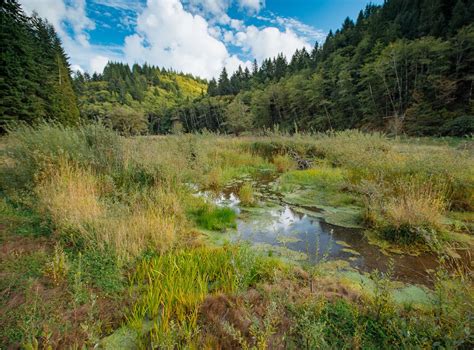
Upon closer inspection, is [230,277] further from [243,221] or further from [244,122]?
[244,122]

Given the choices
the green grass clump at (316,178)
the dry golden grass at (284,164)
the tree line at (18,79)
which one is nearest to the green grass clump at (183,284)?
the green grass clump at (316,178)

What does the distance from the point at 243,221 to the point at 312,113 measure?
40.6m

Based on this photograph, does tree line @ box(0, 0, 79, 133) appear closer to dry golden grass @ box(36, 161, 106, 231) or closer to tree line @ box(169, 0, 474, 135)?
dry golden grass @ box(36, 161, 106, 231)

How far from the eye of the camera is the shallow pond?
3.06 m

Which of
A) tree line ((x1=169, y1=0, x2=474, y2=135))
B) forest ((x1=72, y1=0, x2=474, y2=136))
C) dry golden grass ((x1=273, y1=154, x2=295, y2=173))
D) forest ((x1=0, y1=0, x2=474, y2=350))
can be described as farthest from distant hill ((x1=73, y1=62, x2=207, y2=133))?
forest ((x1=0, y1=0, x2=474, y2=350))

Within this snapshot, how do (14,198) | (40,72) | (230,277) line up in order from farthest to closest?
(40,72) → (14,198) → (230,277)

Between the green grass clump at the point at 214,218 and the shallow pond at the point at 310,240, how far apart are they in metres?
0.22

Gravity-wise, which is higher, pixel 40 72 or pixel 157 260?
pixel 40 72

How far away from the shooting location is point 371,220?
4363 millimetres

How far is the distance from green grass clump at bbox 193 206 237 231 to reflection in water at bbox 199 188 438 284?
0.78 feet

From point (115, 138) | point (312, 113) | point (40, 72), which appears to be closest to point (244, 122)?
point (312, 113)

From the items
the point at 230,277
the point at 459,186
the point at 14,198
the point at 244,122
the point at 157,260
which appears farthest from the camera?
the point at 244,122

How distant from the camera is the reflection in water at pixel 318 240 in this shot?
120 inches

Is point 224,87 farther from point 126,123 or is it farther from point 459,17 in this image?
point 126,123
